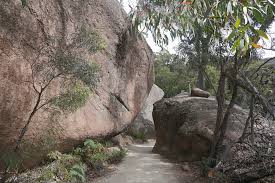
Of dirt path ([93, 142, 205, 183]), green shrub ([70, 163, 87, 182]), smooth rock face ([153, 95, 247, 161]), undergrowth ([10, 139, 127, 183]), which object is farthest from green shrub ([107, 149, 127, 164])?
green shrub ([70, 163, 87, 182])

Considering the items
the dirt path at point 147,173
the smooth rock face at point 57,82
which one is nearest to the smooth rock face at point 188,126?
the dirt path at point 147,173

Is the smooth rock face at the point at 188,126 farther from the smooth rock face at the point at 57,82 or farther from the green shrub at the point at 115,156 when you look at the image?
the green shrub at the point at 115,156

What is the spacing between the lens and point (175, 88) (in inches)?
1064

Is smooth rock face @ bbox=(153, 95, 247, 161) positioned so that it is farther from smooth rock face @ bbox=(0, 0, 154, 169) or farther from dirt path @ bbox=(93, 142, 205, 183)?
smooth rock face @ bbox=(0, 0, 154, 169)

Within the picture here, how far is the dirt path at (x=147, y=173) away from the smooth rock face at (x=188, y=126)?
900mm

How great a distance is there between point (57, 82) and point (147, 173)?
151 inches

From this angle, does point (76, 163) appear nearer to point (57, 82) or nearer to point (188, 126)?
point (57, 82)

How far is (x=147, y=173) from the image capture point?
8.63 m

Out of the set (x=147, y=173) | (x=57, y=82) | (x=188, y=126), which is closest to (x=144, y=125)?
(x=188, y=126)

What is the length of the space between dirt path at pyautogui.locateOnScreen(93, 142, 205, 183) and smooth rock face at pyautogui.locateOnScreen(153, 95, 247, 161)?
900 millimetres

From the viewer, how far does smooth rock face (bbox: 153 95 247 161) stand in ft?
31.3

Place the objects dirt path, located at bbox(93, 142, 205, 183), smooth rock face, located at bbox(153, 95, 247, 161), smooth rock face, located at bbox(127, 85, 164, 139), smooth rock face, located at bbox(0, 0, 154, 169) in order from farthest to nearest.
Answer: smooth rock face, located at bbox(127, 85, 164, 139) → smooth rock face, located at bbox(153, 95, 247, 161) → dirt path, located at bbox(93, 142, 205, 183) → smooth rock face, located at bbox(0, 0, 154, 169)

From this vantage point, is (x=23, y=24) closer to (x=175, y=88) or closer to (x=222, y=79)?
(x=222, y=79)

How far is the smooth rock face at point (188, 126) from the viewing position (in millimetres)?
9547
